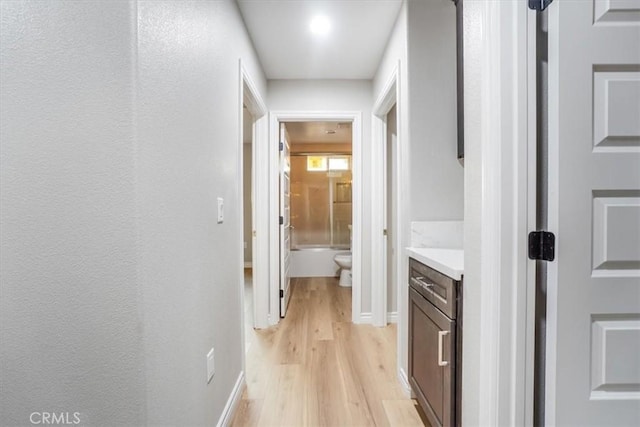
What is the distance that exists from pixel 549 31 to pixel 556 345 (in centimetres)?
91

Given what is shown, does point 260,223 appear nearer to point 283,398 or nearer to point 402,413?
point 283,398

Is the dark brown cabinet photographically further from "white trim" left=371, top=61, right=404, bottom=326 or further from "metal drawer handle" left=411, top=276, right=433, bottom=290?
"white trim" left=371, top=61, right=404, bottom=326

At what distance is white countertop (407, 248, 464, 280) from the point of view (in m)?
1.29

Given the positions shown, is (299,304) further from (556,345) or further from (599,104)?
(599,104)

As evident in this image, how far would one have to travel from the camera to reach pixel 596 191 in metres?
0.89

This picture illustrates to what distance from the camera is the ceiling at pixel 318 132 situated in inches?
173

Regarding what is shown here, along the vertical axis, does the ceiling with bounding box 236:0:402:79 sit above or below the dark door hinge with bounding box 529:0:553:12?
above

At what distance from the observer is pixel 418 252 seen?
1.74 m

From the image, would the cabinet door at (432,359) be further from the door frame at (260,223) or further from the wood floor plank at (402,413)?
the door frame at (260,223)

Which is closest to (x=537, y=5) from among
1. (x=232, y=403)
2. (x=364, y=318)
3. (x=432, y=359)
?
(x=432, y=359)

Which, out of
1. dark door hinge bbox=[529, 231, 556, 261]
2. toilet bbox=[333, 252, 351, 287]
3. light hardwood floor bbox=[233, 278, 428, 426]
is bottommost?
light hardwood floor bbox=[233, 278, 428, 426]

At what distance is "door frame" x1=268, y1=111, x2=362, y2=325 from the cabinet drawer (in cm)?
129

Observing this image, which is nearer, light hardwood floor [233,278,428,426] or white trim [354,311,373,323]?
light hardwood floor [233,278,428,426]
